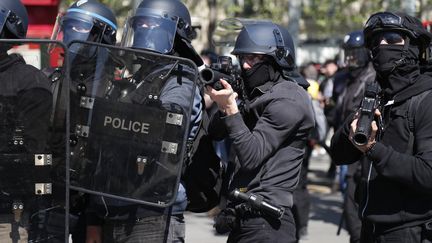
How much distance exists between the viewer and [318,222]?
9.61m

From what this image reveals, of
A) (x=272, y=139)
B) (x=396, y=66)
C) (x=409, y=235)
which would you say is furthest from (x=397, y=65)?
(x=409, y=235)

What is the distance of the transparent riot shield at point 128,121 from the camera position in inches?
136

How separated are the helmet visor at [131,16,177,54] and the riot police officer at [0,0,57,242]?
0.80m

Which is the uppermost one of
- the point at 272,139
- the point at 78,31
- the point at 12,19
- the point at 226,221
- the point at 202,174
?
the point at 12,19

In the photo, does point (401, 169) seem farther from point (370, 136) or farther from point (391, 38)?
point (391, 38)

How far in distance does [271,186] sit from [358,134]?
54 centimetres

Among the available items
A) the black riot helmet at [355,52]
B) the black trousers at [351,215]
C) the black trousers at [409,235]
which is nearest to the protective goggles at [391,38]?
the black trousers at [409,235]

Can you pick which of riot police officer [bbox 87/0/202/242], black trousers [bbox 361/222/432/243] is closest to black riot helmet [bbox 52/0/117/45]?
riot police officer [bbox 87/0/202/242]

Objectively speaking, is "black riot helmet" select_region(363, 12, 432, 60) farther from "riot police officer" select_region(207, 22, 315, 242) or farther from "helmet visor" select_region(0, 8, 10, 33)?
"helmet visor" select_region(0, 8, 10, 33)

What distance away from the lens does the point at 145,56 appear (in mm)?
3531

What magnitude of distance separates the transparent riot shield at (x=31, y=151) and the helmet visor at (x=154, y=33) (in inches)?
27.1

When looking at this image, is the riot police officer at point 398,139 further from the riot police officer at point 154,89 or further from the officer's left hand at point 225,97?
the riot police officer at point 154,89

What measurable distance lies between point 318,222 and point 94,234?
583 cm

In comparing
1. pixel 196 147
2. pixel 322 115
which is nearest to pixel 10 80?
pixel 196 147
